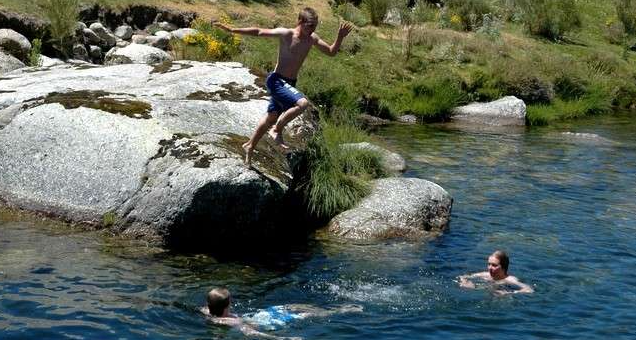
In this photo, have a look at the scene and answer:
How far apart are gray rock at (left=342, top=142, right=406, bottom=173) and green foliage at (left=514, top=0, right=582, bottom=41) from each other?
76.3 feet

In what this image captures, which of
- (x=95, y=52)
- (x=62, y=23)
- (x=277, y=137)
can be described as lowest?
(x=95, y=52)

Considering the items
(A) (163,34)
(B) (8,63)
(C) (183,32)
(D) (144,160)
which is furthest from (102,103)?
(C) (183,32)

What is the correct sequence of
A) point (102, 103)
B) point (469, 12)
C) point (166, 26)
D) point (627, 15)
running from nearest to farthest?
point (102, 103) < point (166, 26) < point (469, 12) < point (627, 15)

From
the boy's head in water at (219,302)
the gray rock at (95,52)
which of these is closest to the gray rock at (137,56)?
the gray rock at (95,52)

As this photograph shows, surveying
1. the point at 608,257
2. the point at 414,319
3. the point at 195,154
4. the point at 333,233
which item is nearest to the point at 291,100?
the point at 195,154

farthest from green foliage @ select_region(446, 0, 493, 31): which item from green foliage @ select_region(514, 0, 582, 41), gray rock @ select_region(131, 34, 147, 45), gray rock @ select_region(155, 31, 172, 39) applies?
gray rock @ select_region(131, 34, 147, 45)

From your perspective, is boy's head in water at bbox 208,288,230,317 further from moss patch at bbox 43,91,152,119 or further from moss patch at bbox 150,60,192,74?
moss patch at bbox 150,60,192,74

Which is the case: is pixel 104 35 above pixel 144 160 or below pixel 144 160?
above

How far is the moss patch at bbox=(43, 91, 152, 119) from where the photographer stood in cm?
1442

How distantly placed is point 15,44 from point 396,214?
1270 centimetres

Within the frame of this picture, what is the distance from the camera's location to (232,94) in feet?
→ 52.6

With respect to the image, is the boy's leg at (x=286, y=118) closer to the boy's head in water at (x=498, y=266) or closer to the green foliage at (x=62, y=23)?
the boy's head in water at (x=498, y=266)

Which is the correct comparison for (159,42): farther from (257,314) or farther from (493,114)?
(257,314)

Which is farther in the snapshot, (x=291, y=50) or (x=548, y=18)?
(x=548, y=18)
